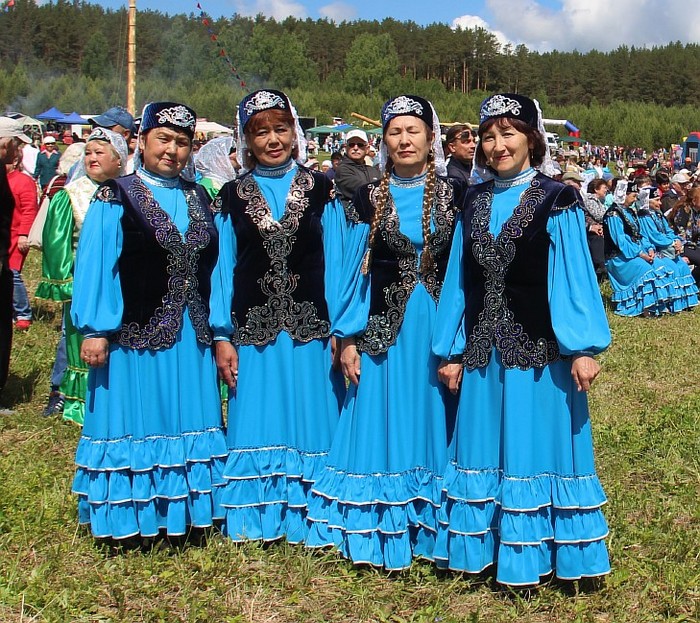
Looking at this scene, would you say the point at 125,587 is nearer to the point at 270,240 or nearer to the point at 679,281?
the point at 270,240

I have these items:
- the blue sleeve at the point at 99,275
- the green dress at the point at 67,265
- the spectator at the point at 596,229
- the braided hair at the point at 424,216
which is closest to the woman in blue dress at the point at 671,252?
the spectator at the point at 596,229

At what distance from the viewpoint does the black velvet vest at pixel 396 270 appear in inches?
132

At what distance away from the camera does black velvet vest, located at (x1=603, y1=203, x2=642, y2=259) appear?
9844mm

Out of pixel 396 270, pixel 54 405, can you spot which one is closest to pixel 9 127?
pixel 54 405

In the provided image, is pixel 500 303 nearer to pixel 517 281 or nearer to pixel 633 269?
pixel 517 281

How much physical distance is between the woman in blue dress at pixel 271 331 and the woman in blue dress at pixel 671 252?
730cm

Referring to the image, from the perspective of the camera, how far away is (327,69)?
10512 centimetres

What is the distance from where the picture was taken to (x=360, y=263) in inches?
135

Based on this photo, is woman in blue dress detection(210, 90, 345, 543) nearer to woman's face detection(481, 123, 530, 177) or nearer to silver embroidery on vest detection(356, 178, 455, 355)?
silver embroidery on vest detection(356, 178, 455, 355)

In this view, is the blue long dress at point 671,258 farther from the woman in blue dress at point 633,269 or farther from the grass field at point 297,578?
the grass field at point 297,578

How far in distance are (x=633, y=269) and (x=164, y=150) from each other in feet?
24.4

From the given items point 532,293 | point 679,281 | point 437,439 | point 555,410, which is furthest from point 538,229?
point 679,281

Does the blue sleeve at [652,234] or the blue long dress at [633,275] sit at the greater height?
the blue sleeve at [652,234]

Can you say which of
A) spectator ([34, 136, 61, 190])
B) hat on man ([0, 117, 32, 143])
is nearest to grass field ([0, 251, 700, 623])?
hat on man ([0, 117, 32, 143])
